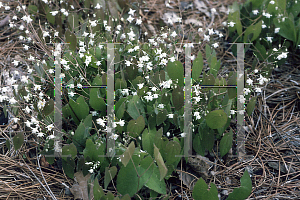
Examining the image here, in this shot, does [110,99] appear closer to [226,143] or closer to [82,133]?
[82,133]

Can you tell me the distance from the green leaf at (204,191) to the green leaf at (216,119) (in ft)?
1.14

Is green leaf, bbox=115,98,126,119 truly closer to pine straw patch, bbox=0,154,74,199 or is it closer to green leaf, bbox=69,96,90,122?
green leaf, bbox=69,96,90,122

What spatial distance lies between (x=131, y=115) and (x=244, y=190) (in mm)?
693

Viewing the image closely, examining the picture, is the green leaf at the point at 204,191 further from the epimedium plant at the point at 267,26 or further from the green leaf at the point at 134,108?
the epimedium plant at the point at 267,26

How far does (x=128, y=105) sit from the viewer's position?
1629 millimetres

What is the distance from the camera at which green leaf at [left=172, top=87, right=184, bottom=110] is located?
159 centimetres

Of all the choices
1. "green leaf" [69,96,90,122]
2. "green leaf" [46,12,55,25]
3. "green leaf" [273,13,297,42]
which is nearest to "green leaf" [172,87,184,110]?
"green leaf" [69,96,90,122]

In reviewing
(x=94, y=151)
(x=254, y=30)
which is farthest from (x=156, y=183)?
(x=254, y=30)

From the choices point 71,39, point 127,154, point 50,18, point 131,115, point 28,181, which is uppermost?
point 50,18

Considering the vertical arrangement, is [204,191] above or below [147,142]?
below

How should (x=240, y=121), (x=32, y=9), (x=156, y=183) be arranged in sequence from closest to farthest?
(x=156, y=183)
(x=240, y=121)
(x=32, y=9)

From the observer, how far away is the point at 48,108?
154 centimetres

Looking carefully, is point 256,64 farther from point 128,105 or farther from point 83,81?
point 83,81

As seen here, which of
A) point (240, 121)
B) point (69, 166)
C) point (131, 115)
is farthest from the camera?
point (240, 121)
